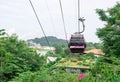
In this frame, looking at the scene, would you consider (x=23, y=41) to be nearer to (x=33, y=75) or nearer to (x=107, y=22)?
(x=107, y=22)

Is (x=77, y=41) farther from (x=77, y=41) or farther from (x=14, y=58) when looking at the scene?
(x=14, y=58)

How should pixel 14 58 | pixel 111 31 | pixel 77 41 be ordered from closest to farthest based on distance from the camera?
pixel 77 41
pixel 111 31
pixel 14 58

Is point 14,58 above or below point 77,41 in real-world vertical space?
below

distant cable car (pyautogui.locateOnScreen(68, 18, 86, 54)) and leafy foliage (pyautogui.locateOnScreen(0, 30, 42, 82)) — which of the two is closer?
distant cable car (pyautogui.locateOnScreen(68, 18, 86, 54))

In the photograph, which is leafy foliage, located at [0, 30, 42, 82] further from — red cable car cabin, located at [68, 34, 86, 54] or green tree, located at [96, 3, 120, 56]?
green tree, located at [96, 3, 120, 56]

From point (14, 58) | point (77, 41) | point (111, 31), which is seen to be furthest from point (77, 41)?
point (14, 58)

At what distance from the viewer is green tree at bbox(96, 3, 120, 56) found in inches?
849

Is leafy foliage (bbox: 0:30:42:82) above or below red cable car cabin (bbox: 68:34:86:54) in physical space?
below

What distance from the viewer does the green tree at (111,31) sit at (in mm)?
21562

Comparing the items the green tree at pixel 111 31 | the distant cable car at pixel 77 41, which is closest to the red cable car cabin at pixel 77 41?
the distant cable car at pixel 77 41

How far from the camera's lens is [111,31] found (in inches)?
883

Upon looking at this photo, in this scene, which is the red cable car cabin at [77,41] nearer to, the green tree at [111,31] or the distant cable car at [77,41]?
the distant cable car at [77,41]

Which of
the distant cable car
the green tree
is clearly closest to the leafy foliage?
the distant cable car

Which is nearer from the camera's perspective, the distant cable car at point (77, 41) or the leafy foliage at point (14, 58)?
the distant cable car at point (77, 41)
